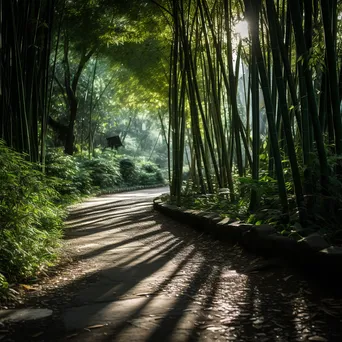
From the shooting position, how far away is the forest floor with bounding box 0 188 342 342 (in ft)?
5.49

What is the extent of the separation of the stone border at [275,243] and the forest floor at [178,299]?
0.24 feet

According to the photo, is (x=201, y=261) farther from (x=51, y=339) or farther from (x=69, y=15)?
(x=69, y=15)

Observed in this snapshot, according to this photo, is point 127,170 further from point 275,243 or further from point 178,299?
point 178,299

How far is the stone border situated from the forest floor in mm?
74

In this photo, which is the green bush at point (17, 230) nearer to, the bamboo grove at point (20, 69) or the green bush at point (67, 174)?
the bamboo grove at point (20, 69)

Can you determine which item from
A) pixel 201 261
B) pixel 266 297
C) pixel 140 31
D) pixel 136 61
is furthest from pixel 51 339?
pixel 136 61

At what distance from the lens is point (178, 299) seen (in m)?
2.13

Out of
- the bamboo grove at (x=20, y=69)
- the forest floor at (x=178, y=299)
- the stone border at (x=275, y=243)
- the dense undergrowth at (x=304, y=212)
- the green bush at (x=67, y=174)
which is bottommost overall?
the forest floor at (x=178, y=299)

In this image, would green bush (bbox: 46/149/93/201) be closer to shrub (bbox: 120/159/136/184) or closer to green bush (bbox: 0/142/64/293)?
shrub (bbox: 120/159/136/184)

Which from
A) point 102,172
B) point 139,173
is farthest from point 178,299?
point 139,173

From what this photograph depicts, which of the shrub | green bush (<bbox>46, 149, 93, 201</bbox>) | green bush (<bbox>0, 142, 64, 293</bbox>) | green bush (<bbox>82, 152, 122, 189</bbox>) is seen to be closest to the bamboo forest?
green bush (<bbox>0, 142, 64, 293</bbox>)

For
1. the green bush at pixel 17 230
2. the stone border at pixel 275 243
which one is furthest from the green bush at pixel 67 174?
the green bush at pixel 17 230

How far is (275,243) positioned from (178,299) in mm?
858

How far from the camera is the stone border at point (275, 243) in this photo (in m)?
2.11
